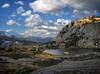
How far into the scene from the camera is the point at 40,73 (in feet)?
168

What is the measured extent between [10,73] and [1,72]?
81.8 inches

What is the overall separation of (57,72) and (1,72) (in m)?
11.9

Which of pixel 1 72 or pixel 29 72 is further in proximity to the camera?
pixel 29 72

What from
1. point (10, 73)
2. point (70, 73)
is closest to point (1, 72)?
point (10, 73)

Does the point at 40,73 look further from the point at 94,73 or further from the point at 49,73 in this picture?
the point at 94,73

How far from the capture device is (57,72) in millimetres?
52594

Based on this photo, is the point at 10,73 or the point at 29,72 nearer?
the point at 10,73

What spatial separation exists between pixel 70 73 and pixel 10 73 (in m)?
12.4

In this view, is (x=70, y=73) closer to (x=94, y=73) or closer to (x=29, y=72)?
(x=94, y=73)

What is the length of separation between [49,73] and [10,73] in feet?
26.5

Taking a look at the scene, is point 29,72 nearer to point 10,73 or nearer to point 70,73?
point 10,73

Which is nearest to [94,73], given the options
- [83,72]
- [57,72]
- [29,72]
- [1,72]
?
[83,72]

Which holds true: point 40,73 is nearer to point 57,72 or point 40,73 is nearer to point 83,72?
point 57,72

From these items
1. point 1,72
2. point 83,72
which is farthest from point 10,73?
point 83,72
